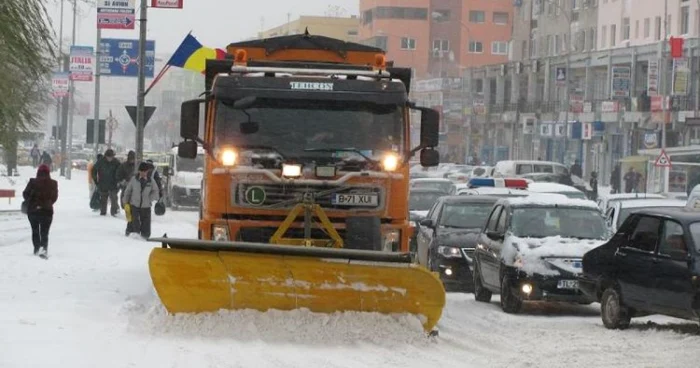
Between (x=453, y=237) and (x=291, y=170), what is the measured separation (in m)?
8.52

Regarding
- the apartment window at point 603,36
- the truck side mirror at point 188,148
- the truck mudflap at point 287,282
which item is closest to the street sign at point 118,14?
the truck side mirror at point 188,148

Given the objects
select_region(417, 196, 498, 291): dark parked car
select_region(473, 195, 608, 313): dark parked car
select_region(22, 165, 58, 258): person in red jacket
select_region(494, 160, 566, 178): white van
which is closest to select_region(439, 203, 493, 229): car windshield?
select_region(417, 196, 498, 291): dark parked car

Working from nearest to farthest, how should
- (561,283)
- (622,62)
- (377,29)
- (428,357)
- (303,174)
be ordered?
(428,357) < (303,174) < (561,283) < (622,62) < (377,29)

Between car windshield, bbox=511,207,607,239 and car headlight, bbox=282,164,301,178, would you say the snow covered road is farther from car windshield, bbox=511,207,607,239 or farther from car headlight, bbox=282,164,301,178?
car headlight, bbox=282,164,301,178

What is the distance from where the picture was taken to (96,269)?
71.4 feet

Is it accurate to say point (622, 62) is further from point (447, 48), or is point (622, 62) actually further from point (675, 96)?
point (447, 48)

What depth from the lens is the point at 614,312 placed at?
16.7 m

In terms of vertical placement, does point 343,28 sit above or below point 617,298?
above

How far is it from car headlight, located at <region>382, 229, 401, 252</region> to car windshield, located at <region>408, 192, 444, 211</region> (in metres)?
17.5

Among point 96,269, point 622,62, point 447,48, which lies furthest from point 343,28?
point 96,269

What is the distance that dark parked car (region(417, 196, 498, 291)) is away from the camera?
2300 cm

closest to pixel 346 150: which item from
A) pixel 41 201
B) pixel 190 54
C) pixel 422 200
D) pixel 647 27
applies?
pixel 41 201

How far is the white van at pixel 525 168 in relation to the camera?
56.8m

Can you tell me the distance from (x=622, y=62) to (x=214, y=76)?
64770 mm
